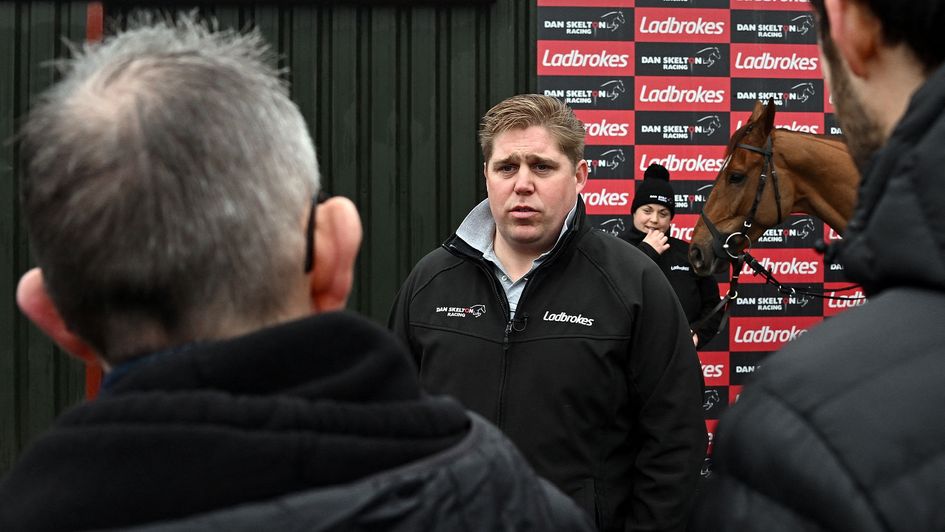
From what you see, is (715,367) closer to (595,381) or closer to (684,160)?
(684,160)

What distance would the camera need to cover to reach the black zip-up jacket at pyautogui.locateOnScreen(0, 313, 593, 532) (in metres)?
0.91

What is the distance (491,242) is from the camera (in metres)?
3.26

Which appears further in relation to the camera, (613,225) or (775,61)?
(775,61)

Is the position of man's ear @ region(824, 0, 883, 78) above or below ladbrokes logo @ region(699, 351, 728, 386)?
above

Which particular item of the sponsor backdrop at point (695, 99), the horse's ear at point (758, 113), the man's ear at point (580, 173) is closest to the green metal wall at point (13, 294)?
the sponsor backdrop at point (695, 99)

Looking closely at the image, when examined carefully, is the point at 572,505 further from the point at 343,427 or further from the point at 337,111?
the point at 337,111

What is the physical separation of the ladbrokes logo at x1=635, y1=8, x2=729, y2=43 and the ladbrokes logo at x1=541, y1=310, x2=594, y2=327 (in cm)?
449

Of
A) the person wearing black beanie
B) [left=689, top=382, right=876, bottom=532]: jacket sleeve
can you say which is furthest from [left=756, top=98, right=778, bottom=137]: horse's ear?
[left=689, top=382, right=876, bottom=532]: jacket sleeve

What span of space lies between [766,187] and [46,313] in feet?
18.4

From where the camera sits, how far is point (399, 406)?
3.31ft

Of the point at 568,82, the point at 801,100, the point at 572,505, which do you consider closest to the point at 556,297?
the point at 572,505

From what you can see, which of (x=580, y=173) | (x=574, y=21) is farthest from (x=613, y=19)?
(x=580, y=173)

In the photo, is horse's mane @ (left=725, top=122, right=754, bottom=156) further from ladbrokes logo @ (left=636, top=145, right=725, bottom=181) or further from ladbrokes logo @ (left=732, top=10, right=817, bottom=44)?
ladbrokes logo @ (left=732, top=10, right=817, bottom=44)

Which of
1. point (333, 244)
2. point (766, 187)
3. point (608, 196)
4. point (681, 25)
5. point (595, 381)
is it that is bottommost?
point (595, 381)
